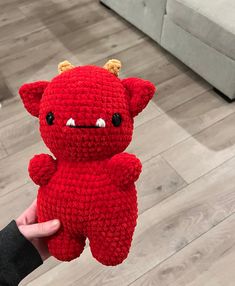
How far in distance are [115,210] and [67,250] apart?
0.12m

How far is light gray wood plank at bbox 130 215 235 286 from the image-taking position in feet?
3.91

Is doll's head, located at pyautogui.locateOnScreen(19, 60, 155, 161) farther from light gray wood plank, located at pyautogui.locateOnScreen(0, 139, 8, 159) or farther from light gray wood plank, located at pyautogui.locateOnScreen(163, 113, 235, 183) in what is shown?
light gray wood plank, located at pyautogui.locateOnScreen(0, 139, 8, 159)

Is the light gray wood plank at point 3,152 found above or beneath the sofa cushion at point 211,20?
beneath

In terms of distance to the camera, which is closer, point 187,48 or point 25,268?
point 25,268

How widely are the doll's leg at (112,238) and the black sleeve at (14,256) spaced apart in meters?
0.20

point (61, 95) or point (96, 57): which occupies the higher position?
point (61, 95)

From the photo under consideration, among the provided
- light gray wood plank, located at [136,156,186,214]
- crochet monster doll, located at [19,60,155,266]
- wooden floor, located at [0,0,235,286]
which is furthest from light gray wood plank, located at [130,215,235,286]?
crochet monster doll, located at [19,60,155,266]

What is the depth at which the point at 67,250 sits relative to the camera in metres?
0.61

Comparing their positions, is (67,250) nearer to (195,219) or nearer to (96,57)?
(195,219)

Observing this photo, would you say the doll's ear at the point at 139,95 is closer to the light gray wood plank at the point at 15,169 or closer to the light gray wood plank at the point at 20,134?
the light gray wood plank at the point at 15,169

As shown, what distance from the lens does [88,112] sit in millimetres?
552

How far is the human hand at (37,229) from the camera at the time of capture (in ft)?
1.99

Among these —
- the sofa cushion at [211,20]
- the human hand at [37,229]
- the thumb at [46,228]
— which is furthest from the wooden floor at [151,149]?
the thumb at [46,228]

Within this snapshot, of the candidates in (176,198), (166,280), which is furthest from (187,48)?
(166,280)
